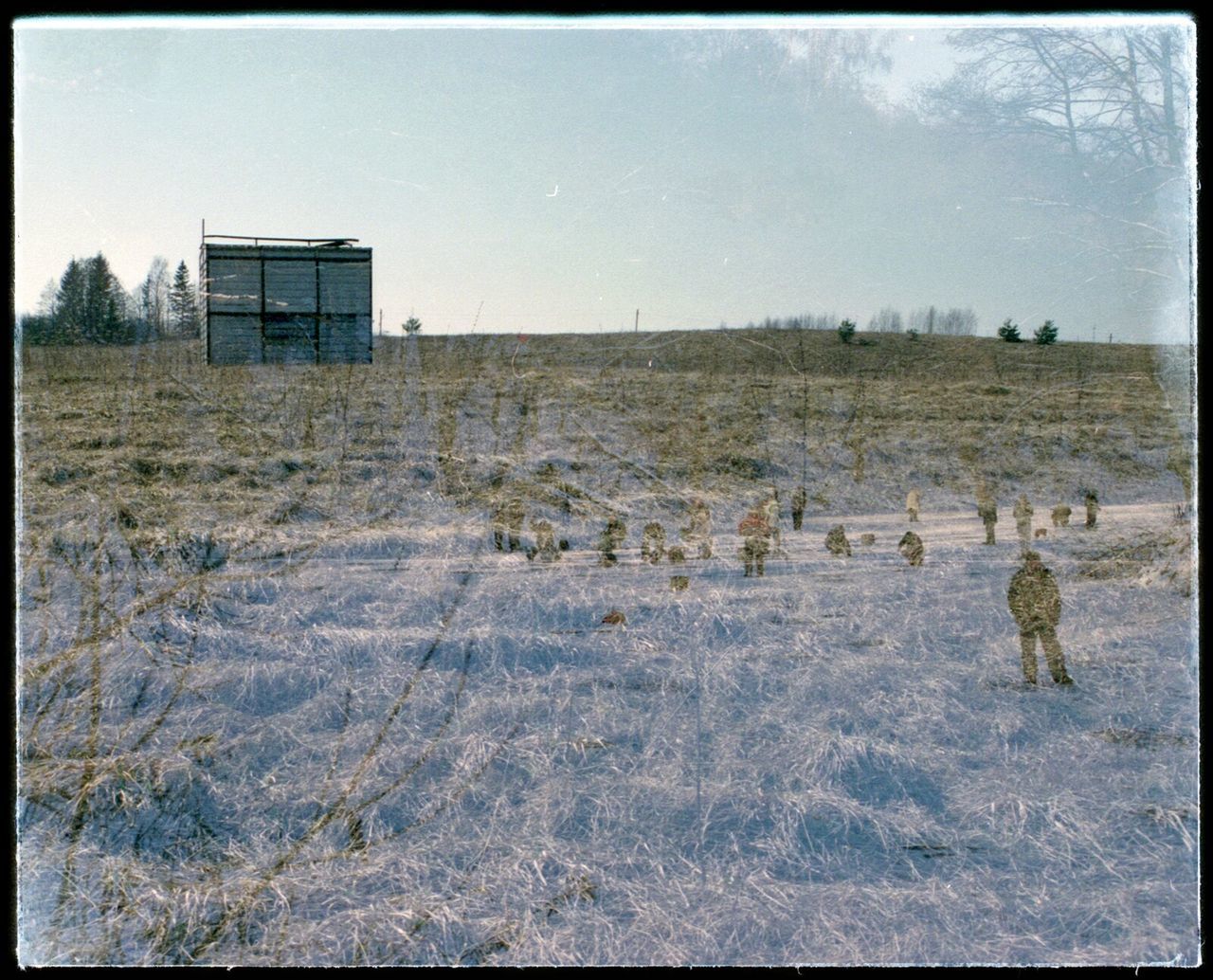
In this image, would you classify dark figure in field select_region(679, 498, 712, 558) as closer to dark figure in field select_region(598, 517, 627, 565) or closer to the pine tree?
dark figure in field select_region(598, 517, 627, 565)

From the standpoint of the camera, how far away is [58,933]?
2316 millimetres

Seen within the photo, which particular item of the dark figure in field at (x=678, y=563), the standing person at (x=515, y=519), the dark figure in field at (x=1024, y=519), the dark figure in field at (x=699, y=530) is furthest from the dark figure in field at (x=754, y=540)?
the dark figure in field at (x=1024, y=519)

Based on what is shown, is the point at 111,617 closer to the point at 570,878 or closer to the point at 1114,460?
the point at 570,878

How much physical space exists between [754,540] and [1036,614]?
3.96 feet

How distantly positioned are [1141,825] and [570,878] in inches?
71.4

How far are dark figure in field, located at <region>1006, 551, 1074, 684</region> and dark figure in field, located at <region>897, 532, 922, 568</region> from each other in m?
0.45

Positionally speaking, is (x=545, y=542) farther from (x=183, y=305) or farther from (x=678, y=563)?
(x=183, y=305)

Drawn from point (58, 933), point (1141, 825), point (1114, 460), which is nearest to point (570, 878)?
point (58, 933)

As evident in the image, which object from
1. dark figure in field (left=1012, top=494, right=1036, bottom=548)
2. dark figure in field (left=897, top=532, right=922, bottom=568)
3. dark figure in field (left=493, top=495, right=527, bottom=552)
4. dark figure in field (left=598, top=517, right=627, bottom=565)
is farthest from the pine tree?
dark figure in field (left=1012, top=494, right=1036, bottom=548)

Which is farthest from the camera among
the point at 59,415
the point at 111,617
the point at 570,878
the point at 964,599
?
the point at 59,415

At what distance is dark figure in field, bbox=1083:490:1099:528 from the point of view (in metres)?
4.04

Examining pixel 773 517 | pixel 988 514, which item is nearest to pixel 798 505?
pixel 773 517

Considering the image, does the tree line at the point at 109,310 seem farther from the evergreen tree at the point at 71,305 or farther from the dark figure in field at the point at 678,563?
the dark figure in field at the point at 678,563

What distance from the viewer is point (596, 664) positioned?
11.4ft
